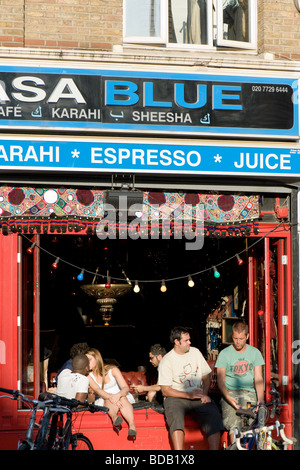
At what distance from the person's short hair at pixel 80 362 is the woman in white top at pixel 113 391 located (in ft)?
1.36

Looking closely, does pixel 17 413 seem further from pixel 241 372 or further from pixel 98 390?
pixel 241 372

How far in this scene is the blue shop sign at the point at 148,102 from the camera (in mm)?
8891

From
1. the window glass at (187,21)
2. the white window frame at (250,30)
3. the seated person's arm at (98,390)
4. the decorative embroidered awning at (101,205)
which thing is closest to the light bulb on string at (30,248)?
the decorative embroidered awning at (101,205)

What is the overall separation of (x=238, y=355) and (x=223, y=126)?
109 inches

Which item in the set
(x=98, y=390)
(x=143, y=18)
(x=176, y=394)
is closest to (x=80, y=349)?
(x=98, y=390)

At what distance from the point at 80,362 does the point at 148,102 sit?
3158mm

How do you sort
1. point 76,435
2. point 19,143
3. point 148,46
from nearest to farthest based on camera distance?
point 76,435 → point 19,143 → point 148,46

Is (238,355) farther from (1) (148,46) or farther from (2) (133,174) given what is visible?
(1) (148,46)

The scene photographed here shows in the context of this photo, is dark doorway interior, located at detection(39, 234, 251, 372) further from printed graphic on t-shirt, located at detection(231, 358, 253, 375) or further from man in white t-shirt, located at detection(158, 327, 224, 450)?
printed graphic on t-shirt, located at detection(231, 358, 253, 375)

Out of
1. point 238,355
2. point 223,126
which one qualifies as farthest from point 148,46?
point 238,355

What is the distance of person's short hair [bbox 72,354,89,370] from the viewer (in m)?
8.69

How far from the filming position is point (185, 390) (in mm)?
9031

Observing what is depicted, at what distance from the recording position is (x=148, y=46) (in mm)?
9578

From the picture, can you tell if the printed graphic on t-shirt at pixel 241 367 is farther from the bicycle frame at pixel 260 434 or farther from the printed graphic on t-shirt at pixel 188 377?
the bicycle frame at pixel 260 434
